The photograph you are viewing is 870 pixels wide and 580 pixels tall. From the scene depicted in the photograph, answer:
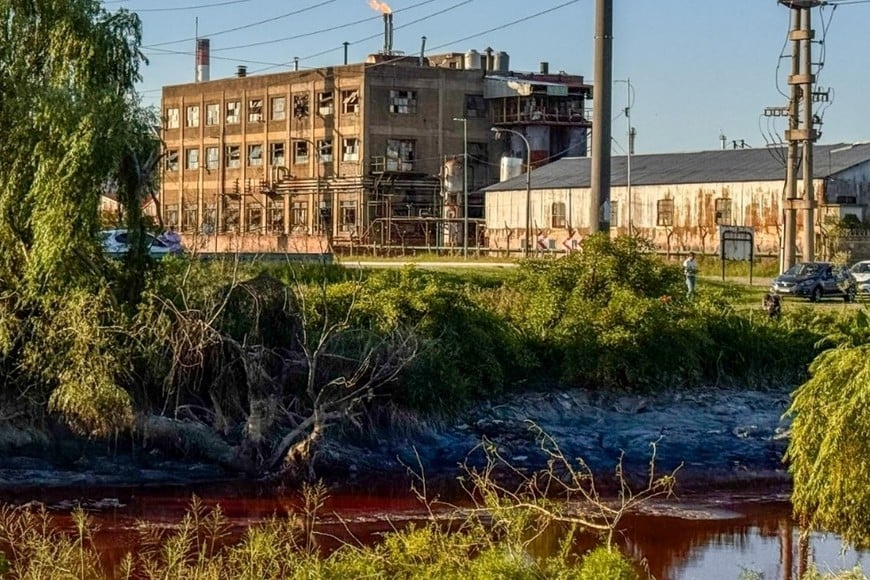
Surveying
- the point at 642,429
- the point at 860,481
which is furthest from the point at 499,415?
the point at 860,481

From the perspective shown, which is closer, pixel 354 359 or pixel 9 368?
pixel 9 368

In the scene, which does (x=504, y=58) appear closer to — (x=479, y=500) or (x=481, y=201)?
(x=481, y=201)

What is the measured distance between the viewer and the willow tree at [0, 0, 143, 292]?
27500 mm

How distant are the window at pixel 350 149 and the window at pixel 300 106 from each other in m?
3.46

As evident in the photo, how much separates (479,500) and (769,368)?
41.8 feet

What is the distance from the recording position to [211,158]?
3570 inches

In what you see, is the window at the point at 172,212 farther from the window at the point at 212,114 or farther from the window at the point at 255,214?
the window at the point at 212,114

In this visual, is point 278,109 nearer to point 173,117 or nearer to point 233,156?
point 233,156

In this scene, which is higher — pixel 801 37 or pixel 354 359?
pixel 801 37

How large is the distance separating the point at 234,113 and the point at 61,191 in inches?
2477

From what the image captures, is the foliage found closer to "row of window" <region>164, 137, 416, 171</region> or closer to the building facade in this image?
the building facade

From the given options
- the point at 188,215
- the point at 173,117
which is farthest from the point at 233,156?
the point at 173,117

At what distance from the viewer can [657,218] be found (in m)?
69.6

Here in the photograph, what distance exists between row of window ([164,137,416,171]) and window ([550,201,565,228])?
11.5 meters
